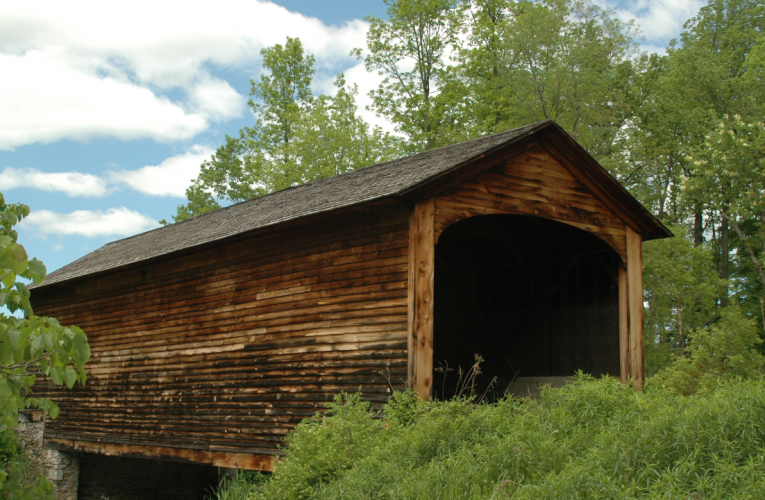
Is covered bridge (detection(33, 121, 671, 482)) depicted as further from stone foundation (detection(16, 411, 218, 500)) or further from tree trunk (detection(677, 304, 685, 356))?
tree trunk (detection(677, 304, 685, 356))

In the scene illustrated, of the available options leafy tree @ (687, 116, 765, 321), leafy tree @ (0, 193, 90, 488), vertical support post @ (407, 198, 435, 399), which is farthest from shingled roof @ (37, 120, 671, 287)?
leafy tree @ (687, 116, 765, 321)

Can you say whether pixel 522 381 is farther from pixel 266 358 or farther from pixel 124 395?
pixel 124 395

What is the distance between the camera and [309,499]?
22.7 feet

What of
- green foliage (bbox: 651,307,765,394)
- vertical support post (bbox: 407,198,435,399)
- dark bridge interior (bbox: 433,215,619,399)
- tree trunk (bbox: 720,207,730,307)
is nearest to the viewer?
vertical support post (bbox: 407,198,435,399)

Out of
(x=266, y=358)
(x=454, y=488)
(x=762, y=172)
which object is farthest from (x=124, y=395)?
(x=762, y=172)

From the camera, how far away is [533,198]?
33.7ft

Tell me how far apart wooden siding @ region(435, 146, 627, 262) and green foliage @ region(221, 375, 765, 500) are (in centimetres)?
270

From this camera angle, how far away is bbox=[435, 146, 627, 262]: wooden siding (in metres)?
9.48

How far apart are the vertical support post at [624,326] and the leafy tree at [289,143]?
19557 mm

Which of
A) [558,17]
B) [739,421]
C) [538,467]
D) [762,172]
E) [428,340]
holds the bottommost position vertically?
[538,467]

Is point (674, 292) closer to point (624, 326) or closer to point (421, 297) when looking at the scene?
point (624, 326)

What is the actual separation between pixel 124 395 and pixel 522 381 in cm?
758

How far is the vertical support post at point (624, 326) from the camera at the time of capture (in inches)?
430

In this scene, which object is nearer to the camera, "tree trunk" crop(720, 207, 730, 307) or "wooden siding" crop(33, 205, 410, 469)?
"wooden siding" crop(33, 205, 410, 469)
